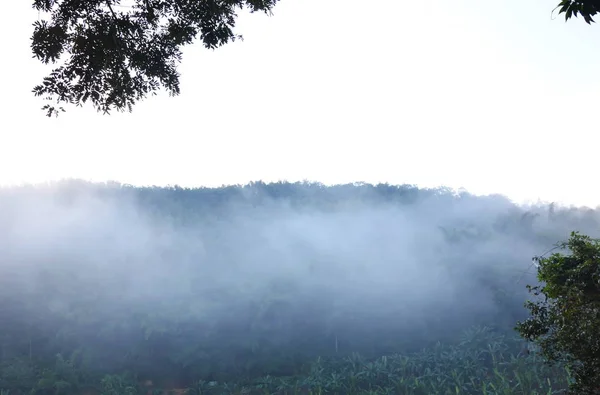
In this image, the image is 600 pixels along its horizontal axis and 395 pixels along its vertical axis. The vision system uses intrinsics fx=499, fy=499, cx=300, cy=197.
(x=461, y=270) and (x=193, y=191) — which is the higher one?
(x=193, y=191)

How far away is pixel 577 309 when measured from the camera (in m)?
7.95

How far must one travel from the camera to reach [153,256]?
5262 cm

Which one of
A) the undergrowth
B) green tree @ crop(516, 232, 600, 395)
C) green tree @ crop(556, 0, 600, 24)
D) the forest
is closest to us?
green tree @ crop(556, 0, 600, 24)

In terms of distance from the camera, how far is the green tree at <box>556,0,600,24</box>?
15.1ft

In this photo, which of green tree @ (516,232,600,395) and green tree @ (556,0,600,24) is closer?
green tree @ (556,0,600,24)

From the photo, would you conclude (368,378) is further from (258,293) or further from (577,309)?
(577,309)

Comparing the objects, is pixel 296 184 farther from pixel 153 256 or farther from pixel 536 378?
pixel 536 378

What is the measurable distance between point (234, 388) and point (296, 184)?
155 feet

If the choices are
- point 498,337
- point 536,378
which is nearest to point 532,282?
point 498,337

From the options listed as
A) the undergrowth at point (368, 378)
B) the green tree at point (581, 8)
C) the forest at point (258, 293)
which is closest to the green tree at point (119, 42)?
the green tree at point (581, 8)

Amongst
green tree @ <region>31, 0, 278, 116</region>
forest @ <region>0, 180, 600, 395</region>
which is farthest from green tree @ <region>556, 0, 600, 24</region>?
forest @ <region>0, 180, 600, 395</region>

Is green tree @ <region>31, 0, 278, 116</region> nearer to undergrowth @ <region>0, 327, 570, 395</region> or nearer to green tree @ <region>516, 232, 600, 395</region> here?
green tree @ <region>516, 232, 600, 395</region>

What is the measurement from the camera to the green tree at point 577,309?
787cm

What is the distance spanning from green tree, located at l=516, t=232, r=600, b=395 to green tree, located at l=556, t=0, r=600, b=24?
471 centimetres
